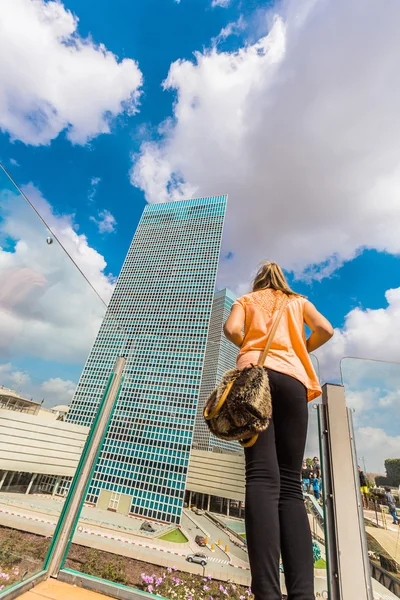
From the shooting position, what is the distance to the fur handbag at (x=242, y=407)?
87cm

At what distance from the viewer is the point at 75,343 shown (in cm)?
202

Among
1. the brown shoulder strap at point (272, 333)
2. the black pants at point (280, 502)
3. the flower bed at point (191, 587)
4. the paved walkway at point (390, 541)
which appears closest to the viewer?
the black pants at point (280, 502)

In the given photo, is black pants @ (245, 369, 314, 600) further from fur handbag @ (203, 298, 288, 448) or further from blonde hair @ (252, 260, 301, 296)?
blonde hair @ (252, 260, 301, 296)

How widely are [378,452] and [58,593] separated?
1795mm

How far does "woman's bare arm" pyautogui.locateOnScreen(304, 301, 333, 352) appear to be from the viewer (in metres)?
1.19

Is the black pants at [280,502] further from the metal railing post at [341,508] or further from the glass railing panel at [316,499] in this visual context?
the metal railing post at [341,508]

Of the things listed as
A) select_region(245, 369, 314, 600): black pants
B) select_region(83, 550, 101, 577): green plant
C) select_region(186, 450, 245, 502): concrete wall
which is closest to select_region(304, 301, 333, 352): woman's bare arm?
select_region(245, 369, 314, 600): black pants

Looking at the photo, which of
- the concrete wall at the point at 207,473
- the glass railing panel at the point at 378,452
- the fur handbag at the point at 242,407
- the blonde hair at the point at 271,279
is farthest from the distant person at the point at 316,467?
the concrete wall at the point at 207,473

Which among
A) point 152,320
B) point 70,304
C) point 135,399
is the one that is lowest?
point 70,304

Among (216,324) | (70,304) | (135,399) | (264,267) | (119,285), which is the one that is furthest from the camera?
(216,324)

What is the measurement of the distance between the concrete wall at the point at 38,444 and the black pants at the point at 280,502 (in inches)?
55.8

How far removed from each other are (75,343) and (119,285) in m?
65.4

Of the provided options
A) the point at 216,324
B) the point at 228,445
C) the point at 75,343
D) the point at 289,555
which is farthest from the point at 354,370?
the point at 216,324

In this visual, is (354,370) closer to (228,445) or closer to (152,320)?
(152,320)
